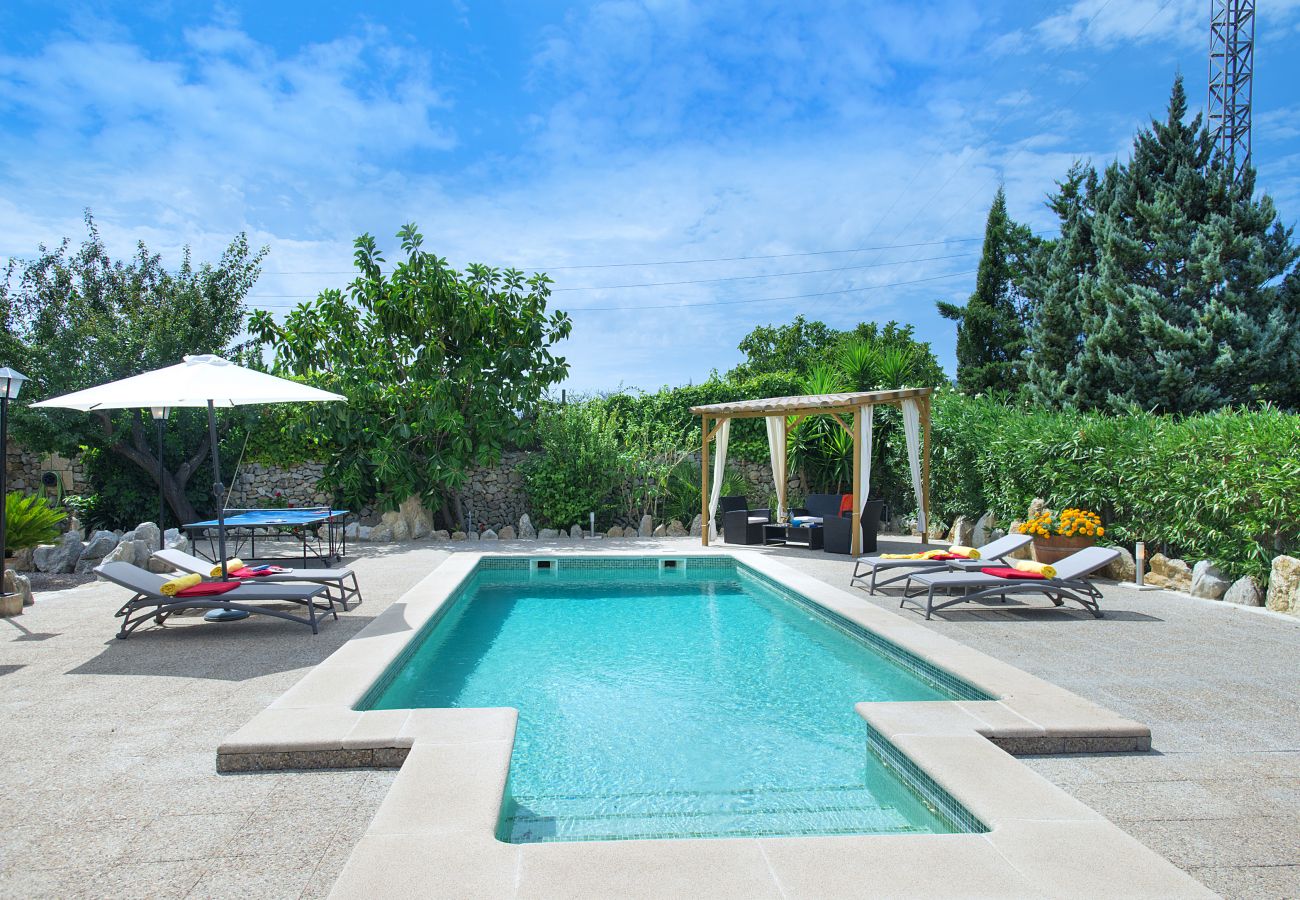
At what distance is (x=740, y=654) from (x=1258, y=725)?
11.1ft

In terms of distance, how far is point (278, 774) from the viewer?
342cm

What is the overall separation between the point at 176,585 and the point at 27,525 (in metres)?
5.22

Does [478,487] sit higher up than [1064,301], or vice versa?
[1064,301]

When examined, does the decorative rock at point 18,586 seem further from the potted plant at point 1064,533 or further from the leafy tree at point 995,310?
the leafy tree at point 995,310

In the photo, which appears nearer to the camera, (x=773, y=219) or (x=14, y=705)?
(x=14, y=705)

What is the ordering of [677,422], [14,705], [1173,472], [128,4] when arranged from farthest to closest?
[677,422], [128,4], [1173,472], [14,705]

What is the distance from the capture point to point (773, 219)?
21109 millimetres

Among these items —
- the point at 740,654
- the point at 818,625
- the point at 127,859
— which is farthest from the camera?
the point at 818,625

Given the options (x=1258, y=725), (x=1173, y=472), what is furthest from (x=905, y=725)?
(x=1173, y=472)

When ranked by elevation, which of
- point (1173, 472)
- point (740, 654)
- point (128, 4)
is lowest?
point (740, 654)

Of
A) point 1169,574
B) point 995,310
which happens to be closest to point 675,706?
point 1169,574

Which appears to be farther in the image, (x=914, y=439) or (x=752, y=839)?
(x=914, y=439)

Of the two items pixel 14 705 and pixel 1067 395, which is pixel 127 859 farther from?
pixel 1067 395

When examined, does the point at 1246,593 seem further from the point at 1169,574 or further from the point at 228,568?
the point at 228,568
